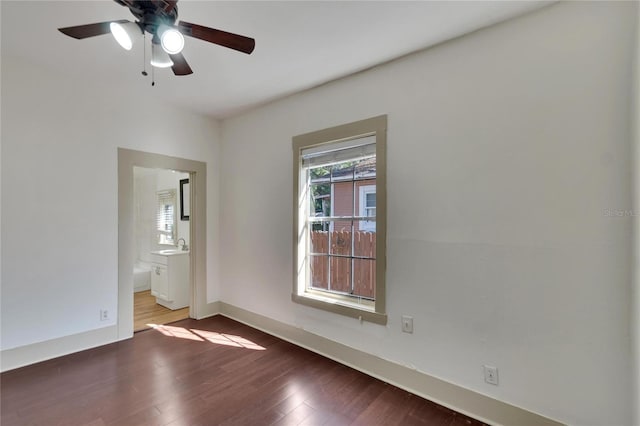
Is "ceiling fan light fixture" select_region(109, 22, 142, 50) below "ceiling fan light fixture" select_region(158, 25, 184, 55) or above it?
above

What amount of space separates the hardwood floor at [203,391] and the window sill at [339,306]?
1.57ft

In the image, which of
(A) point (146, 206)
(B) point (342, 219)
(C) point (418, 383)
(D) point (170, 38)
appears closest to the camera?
(D) point (170, 38)

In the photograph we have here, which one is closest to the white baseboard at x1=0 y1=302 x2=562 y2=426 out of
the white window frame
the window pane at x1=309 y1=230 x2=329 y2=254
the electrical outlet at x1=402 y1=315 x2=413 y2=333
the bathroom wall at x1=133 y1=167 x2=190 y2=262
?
the electrical outlet at x1=402 y1=315 x2=413 y2=333

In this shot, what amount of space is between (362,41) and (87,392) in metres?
3.39

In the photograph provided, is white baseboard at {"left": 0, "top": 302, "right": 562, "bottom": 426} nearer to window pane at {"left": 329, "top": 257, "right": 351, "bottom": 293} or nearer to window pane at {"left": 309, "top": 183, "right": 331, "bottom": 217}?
window pane at {"left": 329, "top": 257, "right": 351, "bottom": 293}

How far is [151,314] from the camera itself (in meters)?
3.97

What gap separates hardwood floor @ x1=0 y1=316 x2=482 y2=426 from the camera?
1.93 meters

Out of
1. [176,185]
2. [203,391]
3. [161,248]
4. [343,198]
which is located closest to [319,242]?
[343,198]

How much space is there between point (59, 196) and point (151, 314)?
79.5 inches

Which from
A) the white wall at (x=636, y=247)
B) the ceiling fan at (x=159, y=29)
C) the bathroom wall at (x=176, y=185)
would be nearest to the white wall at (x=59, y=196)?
the ceiling fan at (x=159, y=29)

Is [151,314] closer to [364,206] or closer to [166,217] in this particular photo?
[166,217]

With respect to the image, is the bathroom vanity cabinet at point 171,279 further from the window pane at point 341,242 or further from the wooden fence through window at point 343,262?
the window pane at point 341,242

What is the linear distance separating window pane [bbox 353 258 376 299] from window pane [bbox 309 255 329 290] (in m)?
0.35

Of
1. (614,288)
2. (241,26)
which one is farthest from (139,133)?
(614,288)
